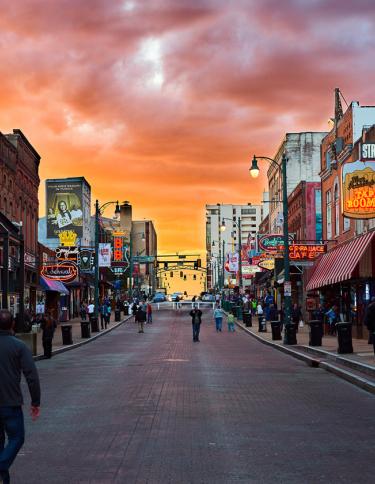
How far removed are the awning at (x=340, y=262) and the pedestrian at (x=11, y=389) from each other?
83.2 feet

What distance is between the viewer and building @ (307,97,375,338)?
94.7ft

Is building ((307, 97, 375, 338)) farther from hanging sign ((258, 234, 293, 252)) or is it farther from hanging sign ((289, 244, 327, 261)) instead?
hanging sign ((258, 234, 293, 252))

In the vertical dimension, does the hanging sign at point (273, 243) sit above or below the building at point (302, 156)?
below

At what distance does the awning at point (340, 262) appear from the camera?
32.0m

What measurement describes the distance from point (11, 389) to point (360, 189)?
2328 cm

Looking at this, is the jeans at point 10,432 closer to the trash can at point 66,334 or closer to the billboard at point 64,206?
the trash can at point 66,334

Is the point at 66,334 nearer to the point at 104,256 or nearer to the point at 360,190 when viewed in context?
the point at 360,190

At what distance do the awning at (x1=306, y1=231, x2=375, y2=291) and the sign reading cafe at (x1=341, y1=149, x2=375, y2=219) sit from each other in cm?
285

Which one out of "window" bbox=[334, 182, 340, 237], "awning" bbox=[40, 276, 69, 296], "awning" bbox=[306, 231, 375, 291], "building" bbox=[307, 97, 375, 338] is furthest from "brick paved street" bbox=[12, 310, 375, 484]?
"awning" bbox=[40, 276, 69, 296]

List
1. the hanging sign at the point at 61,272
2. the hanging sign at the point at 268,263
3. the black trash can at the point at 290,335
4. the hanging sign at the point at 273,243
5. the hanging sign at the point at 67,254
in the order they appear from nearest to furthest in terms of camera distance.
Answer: the black trash can at the point at 290,335 < the hanging sign at the point at 273,243 < the hanging sign at the point at 61,272 < the hanging sign at the point at 268,263 < the hanging sign at the point at 67,254

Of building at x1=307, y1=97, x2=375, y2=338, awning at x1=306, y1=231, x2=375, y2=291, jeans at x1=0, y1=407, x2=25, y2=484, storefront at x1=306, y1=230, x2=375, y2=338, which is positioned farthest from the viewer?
awning at x1=306, y1=231, x2=375, y2=291

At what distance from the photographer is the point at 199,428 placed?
1136cm

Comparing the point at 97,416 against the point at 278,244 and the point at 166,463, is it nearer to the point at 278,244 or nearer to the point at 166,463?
the point at 166,463

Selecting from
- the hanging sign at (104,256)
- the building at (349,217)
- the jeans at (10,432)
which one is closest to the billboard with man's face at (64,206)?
the hanging sign at (104,256)
